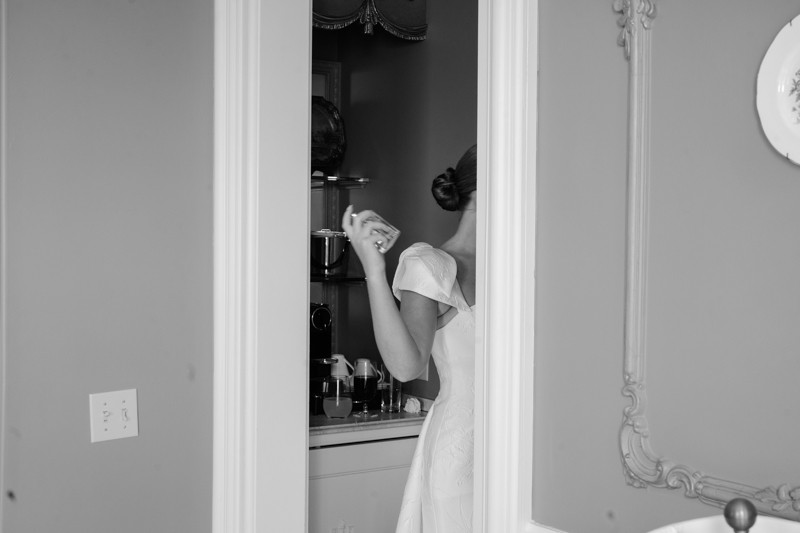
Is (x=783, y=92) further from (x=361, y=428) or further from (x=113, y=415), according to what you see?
(x=361, y=428)

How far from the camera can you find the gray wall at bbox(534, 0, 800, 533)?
961mm

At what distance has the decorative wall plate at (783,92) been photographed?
36.4 inches

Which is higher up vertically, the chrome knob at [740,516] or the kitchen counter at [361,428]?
the chrome knob at [740,516]

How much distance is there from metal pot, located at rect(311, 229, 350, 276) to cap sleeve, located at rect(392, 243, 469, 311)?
36.8 inches

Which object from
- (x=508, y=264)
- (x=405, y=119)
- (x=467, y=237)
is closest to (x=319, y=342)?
(x=467, y=237)

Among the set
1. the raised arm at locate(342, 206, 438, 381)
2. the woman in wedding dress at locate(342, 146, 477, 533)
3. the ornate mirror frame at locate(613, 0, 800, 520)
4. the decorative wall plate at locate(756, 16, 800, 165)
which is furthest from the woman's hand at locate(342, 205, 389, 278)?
the decorative wall plate at locate(756, 16, 800, 165)

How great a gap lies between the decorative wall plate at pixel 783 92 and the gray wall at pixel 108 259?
1.38 metres

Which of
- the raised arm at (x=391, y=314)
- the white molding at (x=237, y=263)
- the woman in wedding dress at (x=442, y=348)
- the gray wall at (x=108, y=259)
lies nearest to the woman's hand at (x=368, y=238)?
the raised arm at (x=391, y=314)

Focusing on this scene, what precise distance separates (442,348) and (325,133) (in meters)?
1.25

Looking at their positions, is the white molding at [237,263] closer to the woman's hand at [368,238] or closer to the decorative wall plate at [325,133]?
the woman's hand at [368,238]

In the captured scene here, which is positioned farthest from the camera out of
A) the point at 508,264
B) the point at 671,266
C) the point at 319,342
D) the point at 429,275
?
the point at 319,342

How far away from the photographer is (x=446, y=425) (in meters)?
2.24

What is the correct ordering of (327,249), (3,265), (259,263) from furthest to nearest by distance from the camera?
(327,249) → (259,263) → (3,265)

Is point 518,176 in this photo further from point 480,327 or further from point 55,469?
point 55,469
